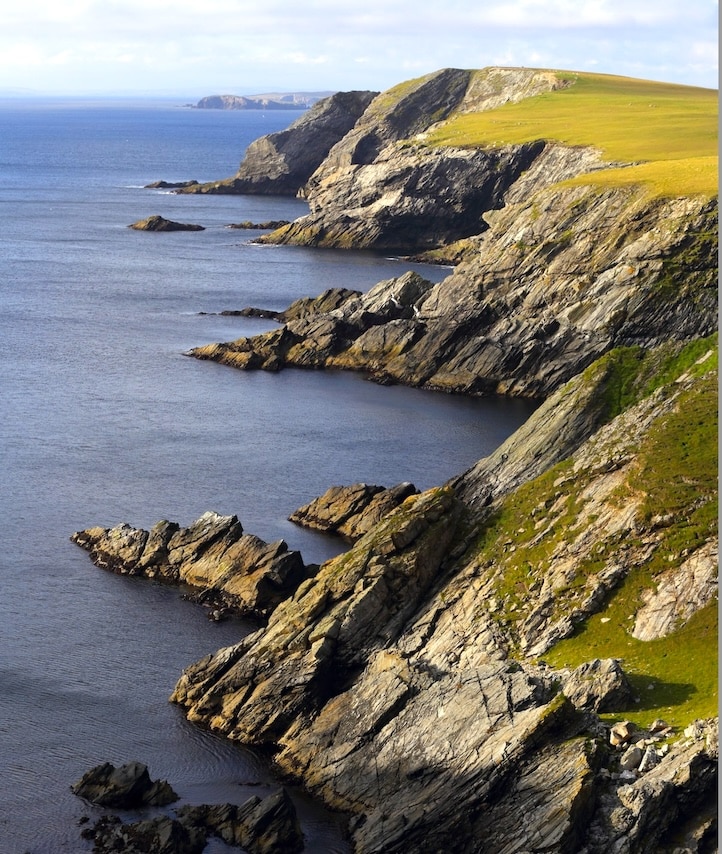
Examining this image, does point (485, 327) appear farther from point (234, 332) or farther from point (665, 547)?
point (665, 547)

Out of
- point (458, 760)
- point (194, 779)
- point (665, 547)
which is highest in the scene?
point (665, 547)

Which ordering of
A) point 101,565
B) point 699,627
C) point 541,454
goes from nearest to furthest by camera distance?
point 699,627
point 541,454
point 101,565

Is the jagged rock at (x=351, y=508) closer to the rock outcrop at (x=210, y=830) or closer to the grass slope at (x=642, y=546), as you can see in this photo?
the grass slope at (x=642, y=546)

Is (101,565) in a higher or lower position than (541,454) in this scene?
lower

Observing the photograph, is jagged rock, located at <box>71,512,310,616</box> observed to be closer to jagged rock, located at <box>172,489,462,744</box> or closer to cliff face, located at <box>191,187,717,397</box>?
jagged rock, located at <box>172,489,462,744</box>

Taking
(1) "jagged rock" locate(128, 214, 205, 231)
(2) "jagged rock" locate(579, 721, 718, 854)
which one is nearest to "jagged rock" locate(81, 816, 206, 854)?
(2) "jagged rock" locate(579, 721, 718, 854)

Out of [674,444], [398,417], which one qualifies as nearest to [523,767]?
[674,444]

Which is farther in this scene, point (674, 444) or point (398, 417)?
point (398, 417)

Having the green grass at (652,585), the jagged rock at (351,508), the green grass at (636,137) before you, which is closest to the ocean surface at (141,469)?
the jagged rock at (351,508)
